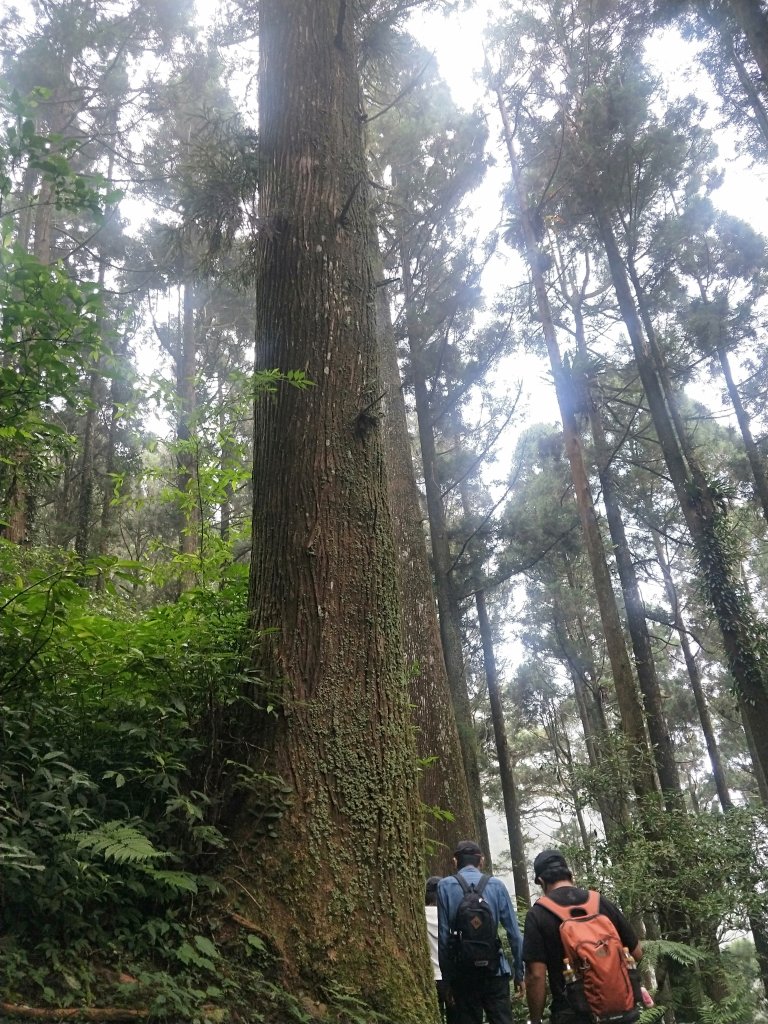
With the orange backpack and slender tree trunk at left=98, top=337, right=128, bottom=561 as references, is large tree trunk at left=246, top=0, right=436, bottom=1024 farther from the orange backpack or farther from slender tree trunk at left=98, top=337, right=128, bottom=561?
slender tree trunk at left=98, top=337, right=128, bottom=561

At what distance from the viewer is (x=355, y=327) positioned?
3.43 metres

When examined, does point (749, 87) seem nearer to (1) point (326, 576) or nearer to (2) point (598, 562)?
(2) point (598, 562)

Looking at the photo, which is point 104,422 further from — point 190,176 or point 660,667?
point 660,667

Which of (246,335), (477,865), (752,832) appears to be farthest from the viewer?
(246,335)

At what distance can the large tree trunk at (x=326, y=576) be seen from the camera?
229 cm

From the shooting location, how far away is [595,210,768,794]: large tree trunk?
11594 mm

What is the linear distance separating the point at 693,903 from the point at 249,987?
7521mm

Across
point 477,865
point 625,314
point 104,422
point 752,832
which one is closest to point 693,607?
point 625,314

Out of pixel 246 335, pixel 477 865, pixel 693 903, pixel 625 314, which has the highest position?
pixel 246 335

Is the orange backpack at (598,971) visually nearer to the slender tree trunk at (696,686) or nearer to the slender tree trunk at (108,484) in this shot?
the slender tree trunk at (108,484)

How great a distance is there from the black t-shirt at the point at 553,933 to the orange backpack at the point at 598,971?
0.07m

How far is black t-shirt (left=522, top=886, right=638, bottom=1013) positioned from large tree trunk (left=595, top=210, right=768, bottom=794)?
943cm

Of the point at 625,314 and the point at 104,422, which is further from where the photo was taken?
the point at 104,422

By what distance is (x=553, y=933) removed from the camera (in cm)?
342
